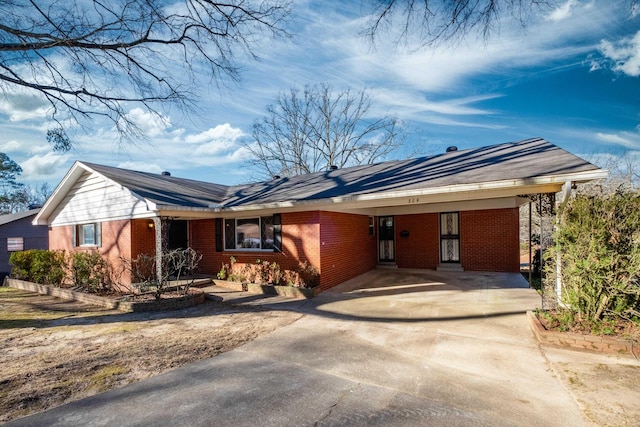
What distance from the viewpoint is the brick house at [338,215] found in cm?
769

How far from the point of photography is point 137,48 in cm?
773

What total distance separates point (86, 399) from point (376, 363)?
3.50m

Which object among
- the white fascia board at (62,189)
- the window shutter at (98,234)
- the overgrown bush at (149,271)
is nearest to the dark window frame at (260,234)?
the overgrown bush at (149,271)

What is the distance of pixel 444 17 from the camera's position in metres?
4.69

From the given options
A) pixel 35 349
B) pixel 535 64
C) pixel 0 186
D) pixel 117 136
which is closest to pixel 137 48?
pixel 117 136

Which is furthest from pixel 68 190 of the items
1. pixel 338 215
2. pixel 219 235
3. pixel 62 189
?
pixel 338 215

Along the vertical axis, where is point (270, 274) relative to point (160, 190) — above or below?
below

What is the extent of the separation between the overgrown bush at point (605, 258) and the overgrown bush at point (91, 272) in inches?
449

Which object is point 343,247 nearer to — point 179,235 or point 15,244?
point 179,235

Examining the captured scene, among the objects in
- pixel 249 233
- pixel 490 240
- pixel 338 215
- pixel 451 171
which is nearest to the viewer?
pixel 451 171

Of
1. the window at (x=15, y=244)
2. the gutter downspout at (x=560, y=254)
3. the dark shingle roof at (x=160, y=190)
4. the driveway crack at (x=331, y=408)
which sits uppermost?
the dark shingle roof at (x=160, y=190)

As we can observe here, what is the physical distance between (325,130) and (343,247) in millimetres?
18107

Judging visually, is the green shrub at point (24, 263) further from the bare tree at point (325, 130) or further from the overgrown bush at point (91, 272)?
the bare tree at point (325, 130)

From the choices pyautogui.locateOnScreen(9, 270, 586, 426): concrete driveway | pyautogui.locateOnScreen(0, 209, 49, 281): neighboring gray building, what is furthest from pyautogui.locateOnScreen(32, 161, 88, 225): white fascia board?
pyautogui.locateOnScreen(9, 270, 586, 426): concrete driveway
